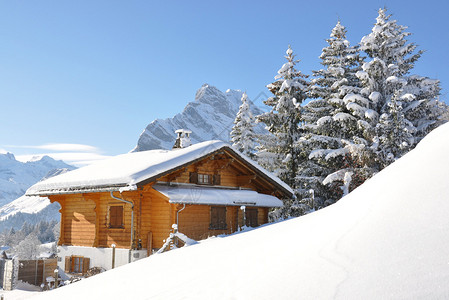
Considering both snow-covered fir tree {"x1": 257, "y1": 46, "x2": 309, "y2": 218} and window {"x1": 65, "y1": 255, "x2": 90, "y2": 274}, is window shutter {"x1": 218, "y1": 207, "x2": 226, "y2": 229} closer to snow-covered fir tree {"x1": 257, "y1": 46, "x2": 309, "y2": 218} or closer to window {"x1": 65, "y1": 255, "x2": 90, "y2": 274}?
window {"x1": 65, "y1": 255, "x2": 90, "y2": 274}

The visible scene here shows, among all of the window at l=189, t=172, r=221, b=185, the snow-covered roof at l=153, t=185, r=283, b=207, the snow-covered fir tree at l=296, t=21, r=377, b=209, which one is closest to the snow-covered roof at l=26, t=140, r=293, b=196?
the snow-covered roof at l=153, t=185, r=283, b=207

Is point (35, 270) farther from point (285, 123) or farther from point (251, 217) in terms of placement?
point (285, 123)

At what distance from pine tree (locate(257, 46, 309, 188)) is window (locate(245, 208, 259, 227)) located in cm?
603

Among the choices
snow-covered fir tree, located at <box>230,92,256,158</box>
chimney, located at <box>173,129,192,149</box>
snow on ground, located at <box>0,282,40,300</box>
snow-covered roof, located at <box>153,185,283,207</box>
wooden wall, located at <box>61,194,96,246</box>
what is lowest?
snow on ground, located at <box>0,282,40,300</box>

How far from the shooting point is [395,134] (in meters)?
21.6

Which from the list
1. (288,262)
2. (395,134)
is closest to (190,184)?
(395,134)

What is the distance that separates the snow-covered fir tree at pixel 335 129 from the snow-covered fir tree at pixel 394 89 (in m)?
0.88

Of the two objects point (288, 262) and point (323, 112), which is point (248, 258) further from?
point (323, 112)

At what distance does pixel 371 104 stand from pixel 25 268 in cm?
2171

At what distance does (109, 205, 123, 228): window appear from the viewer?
54.9ft

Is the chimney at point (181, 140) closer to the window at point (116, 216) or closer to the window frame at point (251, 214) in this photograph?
the window frame at point (251, 214)

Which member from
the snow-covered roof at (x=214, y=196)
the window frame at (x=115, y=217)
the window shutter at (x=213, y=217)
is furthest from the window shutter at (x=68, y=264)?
the window shutter at (x=213, y=217)

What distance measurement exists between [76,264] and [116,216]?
384 cm

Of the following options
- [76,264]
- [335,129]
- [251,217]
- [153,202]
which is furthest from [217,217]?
[335,129]
